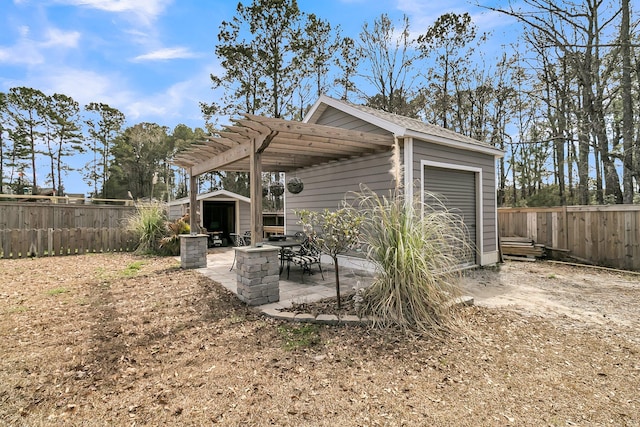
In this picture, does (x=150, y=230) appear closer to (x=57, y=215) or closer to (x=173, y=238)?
(x=173, y=238)

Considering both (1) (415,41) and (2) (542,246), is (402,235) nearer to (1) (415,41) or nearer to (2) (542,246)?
(2) (542,246)

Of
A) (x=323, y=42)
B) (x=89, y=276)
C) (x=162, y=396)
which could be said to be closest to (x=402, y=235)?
(x=162, y=396)

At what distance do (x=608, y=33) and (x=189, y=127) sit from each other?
2466 cm

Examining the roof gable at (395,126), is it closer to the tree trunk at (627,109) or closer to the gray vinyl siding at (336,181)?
the gray vinyl siding at (336,181)

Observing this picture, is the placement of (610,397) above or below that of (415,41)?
below

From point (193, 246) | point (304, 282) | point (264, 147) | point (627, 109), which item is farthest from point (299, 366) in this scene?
point (627, 109)

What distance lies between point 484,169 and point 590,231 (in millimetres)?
2988

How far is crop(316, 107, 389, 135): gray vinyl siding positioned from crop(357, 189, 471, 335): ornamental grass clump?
3.03 metres

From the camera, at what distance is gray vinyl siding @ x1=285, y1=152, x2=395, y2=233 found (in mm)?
5910

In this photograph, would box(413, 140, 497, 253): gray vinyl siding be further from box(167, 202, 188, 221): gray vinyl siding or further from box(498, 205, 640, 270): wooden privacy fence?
box(167, 202, 188, 221): gray vinyl siding

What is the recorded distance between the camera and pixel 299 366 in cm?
247

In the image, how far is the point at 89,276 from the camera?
5707mm

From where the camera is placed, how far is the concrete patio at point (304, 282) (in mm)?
4144

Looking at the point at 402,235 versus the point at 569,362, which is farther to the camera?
the point at 402,235
